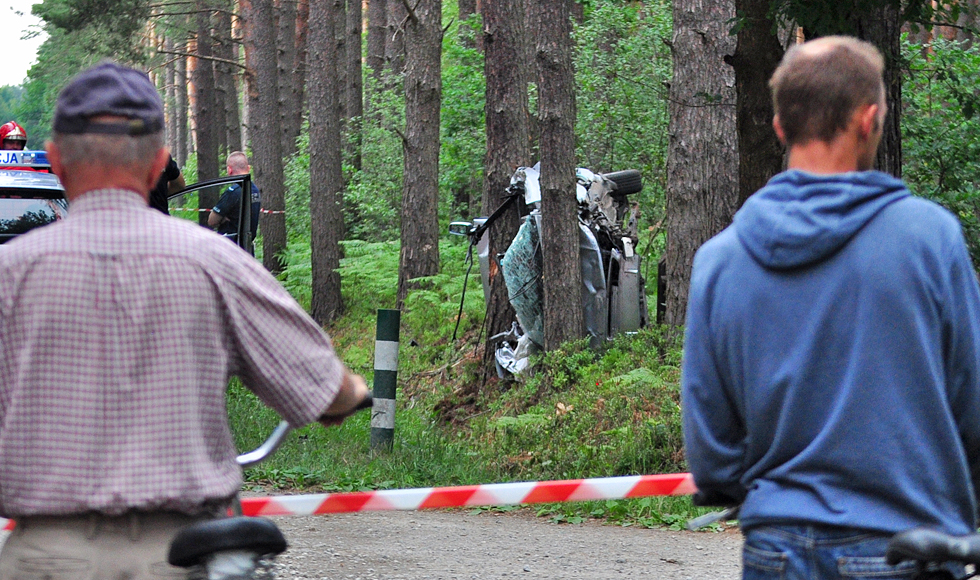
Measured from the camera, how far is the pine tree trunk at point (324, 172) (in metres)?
22.0

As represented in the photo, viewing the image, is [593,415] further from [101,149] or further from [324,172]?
[324,172]

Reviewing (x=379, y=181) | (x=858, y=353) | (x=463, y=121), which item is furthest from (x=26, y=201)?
(x=379, y=181)

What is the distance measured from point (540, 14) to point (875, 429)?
1093 cm

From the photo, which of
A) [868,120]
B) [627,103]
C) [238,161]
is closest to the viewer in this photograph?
[868,120]

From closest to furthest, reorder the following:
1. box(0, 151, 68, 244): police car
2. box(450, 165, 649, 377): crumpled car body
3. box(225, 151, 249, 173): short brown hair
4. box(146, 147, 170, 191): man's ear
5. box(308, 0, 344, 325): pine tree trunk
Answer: box(146, 147, 170, 191): man's ear
box(0, 151, 68, 244): police car
box(450, 165, 649, 377): crumpled car body
box(225, 151, 249, 173): short brown hair
box(308, 0, 344, 325): pine tree trunk

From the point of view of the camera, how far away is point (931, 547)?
7.65 feet

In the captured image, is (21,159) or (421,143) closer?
(21,159)

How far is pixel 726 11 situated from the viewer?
495 inches

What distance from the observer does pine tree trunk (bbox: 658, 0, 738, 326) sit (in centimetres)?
1262

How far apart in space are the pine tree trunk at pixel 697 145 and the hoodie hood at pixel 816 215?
32.8ft

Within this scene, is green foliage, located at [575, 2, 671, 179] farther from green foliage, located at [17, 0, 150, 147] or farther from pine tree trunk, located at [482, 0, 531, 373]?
green foliage, located at [17, 0, 150, 147]

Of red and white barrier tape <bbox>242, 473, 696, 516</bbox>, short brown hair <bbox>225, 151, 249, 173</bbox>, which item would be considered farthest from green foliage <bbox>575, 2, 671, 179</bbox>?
red and white barrier tape <bbox>242, 473, 696, 516</bbox>

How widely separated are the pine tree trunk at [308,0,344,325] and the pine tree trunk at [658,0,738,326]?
10.0m

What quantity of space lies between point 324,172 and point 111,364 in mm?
20226
